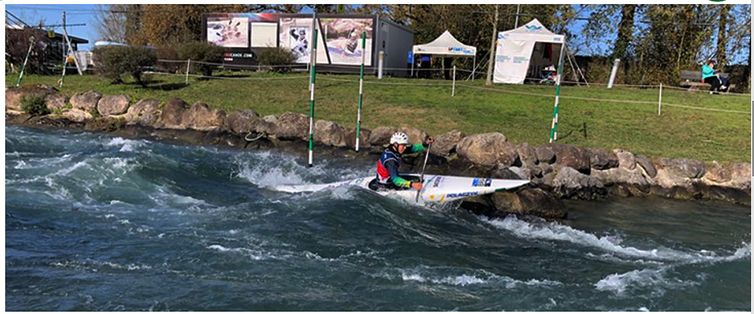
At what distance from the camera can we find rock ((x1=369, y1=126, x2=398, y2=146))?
45.9 feet

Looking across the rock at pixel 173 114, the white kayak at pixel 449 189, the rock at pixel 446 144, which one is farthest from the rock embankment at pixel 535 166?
the rock at pixel 173 114

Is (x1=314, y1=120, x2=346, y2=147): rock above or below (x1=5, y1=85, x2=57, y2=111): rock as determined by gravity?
below

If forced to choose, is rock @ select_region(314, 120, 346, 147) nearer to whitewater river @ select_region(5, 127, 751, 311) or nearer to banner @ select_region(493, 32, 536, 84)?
whitewater river @ select_region(5, 127, 751, 311)

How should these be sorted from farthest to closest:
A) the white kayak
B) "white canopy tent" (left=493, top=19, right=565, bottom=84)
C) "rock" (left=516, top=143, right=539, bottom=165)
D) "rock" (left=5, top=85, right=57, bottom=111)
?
"white canopy tent" (left=493, top=19, right=565, bottom=84) < "rock" (left=5, top=85, right=57, bottom=111) < "rock" (left=516, top=143, right=539, bottom=165) < the white kayak

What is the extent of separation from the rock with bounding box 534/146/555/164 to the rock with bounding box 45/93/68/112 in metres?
13.2


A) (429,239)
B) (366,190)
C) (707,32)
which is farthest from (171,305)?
(707,32)

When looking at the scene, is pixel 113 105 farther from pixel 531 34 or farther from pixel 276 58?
pixel 531 34

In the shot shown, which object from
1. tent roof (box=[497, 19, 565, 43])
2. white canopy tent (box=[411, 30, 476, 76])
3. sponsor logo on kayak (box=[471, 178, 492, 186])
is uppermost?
tent roof (box=[497, 19, 565, 43])

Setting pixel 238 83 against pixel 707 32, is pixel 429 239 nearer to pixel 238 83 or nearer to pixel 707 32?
pixel 238 83

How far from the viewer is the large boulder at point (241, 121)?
15367 millimetres

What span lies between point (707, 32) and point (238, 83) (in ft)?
62.4

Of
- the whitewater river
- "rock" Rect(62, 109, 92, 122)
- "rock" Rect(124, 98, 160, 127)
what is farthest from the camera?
"rock" Rect(62, 109, 92, 122)

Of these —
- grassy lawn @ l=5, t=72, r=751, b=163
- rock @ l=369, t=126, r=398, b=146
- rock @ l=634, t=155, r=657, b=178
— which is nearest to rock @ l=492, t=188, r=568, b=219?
rock @ l=634, t=155, r=657, b=178

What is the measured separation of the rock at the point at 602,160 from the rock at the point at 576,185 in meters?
0.52
